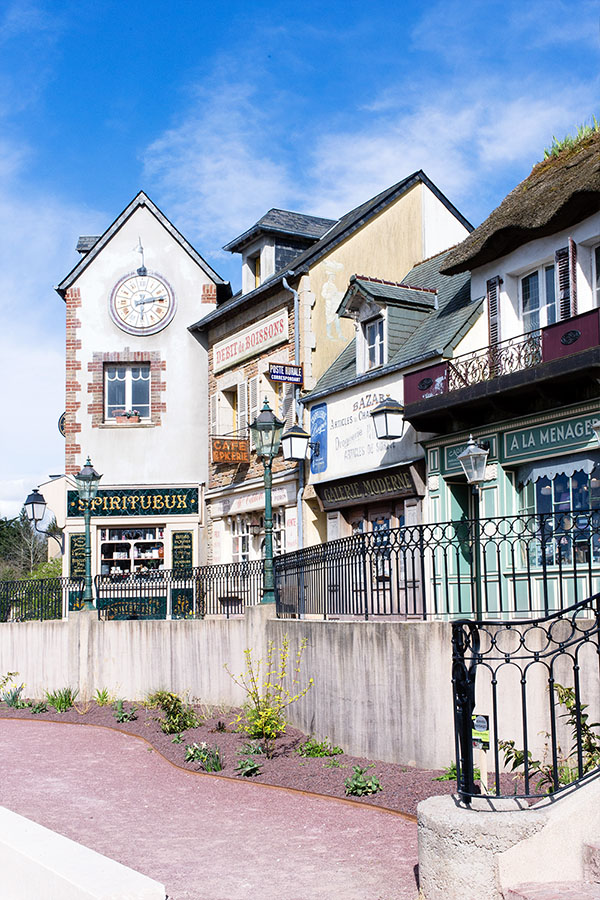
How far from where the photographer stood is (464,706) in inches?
239

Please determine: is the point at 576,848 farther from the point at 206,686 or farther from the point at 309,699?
the point at 206,686

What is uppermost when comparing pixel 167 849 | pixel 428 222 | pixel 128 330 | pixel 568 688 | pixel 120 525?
pixel 428 222

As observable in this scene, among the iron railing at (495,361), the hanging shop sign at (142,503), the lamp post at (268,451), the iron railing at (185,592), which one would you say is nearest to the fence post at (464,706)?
the lamp post at (268,451)

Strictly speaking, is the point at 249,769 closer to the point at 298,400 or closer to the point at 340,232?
the point at 298,400

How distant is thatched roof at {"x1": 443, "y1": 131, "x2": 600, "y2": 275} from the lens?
15211 millimetres

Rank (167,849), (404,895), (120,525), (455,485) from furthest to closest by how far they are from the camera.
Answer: (120,525), (455,485), (167,849), (404,895)

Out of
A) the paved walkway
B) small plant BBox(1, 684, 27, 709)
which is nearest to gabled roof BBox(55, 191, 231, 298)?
small plant BBox(1, 684, 27, 709)

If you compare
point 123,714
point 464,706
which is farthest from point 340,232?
point 464,706

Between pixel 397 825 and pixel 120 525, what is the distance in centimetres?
1808

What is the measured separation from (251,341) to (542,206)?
941 cm

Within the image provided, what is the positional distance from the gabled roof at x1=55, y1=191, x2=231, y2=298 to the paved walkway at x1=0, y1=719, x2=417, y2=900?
16.1 meters

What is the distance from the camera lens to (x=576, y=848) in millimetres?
5875

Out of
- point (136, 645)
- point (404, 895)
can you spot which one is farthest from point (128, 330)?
point (404, 895)

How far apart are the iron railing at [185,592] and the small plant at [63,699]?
1.57 meters
